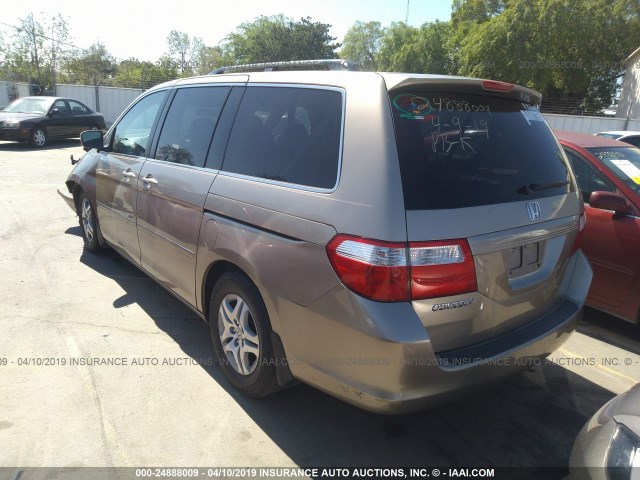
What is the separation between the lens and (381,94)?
220cm

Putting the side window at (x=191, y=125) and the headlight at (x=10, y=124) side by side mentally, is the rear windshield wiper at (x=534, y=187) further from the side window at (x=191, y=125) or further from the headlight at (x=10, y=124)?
the headlight at (x=10, y=124)

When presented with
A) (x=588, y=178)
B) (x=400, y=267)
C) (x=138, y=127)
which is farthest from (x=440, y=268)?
(x=138, y=127)

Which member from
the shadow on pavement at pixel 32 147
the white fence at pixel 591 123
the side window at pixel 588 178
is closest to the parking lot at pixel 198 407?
the side window at pixel 588 178

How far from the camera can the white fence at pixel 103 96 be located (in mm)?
22884

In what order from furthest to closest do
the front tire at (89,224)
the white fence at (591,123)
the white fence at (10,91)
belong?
the white fence at (10,91) < the white fence at (591,123) < the front tire at (89,224)

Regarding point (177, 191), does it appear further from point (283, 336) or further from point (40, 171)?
point (40, 171)

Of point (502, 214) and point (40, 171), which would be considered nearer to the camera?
point (502, 214)

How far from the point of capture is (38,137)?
1433cm

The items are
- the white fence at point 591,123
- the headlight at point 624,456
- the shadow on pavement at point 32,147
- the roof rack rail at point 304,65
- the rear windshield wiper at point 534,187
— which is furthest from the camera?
the white fence at point 591,123

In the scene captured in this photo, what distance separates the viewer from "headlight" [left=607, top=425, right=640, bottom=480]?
1569 mm

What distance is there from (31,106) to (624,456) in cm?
1747

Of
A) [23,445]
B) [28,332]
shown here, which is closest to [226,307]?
[23,445]

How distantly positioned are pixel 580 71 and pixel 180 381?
38339 millimetres

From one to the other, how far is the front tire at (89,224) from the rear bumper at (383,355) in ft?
11.4
